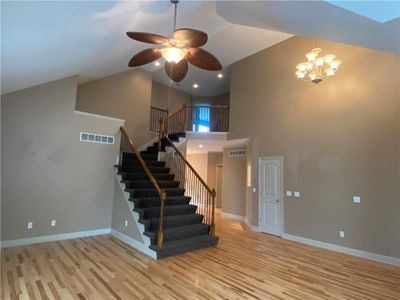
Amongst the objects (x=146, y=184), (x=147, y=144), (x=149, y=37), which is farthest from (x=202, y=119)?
(x=149, y=37)

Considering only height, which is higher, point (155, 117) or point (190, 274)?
point (155, 117)

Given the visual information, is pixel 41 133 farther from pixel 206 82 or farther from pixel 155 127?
pixel 206 82

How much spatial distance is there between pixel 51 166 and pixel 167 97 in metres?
6.49

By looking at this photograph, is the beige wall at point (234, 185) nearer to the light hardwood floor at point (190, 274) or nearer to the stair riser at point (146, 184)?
Result: the stair riser at point (146, 184)

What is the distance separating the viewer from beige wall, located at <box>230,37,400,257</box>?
4.57 m

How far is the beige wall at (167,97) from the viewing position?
1023 cm

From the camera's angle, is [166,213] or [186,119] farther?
[186,119]

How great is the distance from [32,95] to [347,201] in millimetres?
7115

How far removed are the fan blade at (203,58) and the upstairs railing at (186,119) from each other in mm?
4675

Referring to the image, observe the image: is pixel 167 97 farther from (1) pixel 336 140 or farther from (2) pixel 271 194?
(1) pixel 336 140

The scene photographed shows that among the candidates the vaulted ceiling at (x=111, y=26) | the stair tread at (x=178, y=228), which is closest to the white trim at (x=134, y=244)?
the stair tread at (x=178, y=228)

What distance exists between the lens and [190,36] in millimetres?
2916

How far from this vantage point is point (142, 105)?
343 inches

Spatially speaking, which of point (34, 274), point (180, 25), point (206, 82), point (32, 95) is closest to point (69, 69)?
point (32, 95)
